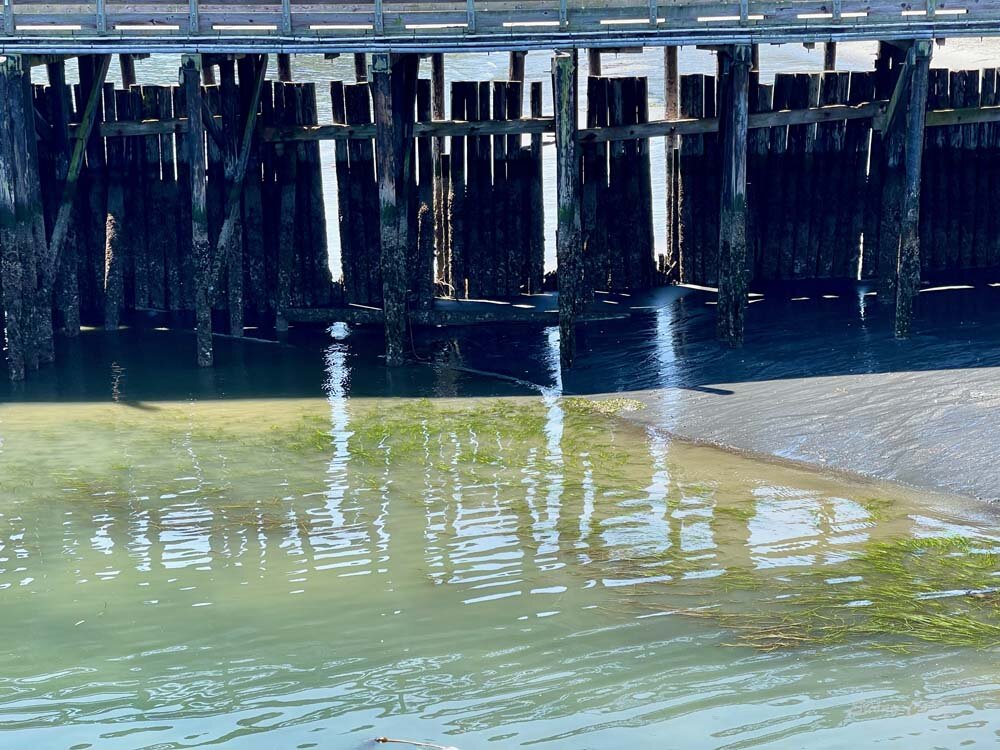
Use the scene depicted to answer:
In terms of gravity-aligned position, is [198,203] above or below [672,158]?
below

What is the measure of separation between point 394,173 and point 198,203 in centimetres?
230

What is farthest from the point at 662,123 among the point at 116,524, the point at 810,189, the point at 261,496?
the point at 116,524

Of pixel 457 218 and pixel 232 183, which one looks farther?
pixel 457 218

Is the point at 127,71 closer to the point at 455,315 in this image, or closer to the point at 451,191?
the point at 451,191

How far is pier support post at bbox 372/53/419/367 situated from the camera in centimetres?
1490

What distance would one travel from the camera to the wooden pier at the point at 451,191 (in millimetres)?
15109

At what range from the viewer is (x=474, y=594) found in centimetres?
922

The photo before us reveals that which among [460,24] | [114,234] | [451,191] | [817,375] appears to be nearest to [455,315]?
[451,191]

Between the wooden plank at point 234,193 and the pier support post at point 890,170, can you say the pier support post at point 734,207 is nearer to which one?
the pier support post at point 890,170

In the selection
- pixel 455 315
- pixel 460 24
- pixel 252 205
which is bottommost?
pixel 455 315

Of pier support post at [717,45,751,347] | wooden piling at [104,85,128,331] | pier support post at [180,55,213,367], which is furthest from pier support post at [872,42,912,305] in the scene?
wooden piling at [104,85,128,331]

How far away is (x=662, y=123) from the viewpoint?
16.3 m

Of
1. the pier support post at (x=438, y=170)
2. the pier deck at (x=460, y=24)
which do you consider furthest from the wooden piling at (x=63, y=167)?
the pier support post at (x=438, y=170)

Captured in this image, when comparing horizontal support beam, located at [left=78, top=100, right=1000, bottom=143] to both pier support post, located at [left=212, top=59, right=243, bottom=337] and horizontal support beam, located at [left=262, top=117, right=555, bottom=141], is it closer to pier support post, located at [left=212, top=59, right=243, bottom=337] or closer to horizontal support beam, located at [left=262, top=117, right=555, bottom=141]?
horizontal support beam, located at [left=262, top=117, right=555, bottom=141]
